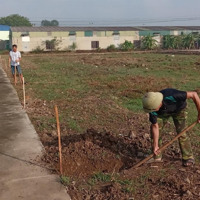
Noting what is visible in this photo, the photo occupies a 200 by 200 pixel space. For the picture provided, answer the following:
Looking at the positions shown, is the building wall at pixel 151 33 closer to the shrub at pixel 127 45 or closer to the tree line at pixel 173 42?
the tree line at pixel 173 42

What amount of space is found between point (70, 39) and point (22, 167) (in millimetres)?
46663

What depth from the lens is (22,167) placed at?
14.5 feet

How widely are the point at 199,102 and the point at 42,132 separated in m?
3.25

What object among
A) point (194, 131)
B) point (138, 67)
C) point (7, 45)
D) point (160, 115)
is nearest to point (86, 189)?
point (160, 115)

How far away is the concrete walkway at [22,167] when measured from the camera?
368cm

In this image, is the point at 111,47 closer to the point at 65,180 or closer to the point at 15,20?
the point at 65,180

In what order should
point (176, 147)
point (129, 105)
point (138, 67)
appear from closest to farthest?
point (176, 147) < point (129, 105) < point (138, 67)

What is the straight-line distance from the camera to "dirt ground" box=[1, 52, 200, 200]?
3.65 meters

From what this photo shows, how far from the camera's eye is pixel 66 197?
11.7 feet

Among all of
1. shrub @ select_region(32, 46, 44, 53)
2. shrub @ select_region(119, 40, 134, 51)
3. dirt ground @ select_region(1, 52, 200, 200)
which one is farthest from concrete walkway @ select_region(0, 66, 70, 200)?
shrub @ select_region(119, 40, 134, 51)

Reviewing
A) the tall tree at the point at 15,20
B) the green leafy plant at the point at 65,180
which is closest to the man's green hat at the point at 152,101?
the green leafy plant at the point at 65,180

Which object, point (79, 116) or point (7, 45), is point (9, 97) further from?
point (7, 45)

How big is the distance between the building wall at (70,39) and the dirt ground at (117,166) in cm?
4237

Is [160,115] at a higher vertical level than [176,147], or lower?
higher
